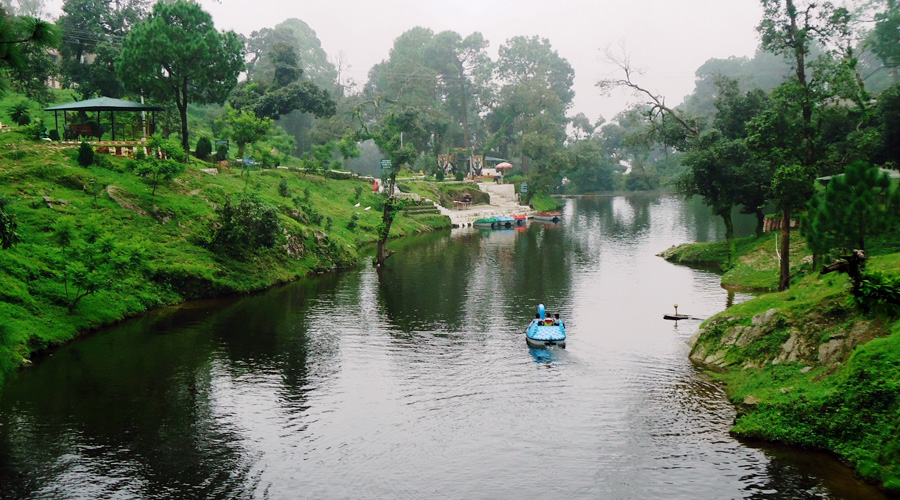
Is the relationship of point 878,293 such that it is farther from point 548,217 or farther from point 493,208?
point 493,208

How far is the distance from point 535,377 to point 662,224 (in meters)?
71.3

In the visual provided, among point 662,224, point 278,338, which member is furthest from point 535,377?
point 662,224

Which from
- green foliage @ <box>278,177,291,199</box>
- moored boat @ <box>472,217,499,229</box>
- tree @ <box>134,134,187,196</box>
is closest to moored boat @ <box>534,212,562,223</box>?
moored boat @ <box>472,217,499,229</box>

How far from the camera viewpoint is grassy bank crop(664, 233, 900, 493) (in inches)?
750

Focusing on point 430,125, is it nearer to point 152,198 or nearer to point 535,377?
point 152,198

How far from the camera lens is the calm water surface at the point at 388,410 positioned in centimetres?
1953

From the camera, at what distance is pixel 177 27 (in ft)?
199

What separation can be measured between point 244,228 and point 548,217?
64207 millimetres

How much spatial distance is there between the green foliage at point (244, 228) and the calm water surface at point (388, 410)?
5614mm

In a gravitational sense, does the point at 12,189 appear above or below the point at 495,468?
above

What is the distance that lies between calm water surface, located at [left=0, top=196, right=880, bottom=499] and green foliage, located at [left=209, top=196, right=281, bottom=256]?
221 inches

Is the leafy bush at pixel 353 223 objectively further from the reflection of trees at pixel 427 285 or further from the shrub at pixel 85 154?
the shrub at pixel 85 154

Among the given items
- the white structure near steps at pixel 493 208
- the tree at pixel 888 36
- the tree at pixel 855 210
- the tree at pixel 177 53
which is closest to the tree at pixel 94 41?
the tree at pixel 177 53

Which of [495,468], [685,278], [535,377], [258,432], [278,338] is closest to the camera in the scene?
[495,468]
